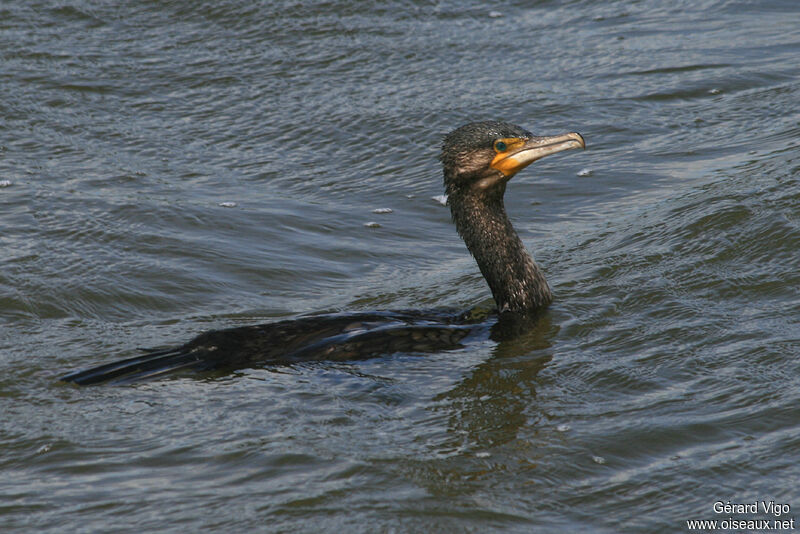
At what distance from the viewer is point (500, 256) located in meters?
6.40

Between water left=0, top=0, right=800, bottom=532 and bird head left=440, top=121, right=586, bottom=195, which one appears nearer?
water left=0, top=0, right=800, bottom=532

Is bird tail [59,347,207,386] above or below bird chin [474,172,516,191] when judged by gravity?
below

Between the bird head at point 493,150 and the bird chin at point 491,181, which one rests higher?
the bird head at point 493,150

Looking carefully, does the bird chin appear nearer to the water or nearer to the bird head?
the bird head

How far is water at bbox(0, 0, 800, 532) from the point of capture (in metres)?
4.35

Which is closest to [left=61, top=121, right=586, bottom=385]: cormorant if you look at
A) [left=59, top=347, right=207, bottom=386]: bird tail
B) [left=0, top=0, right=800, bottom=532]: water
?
[left=59, top=347, right=207, bottom=386]: bird tail

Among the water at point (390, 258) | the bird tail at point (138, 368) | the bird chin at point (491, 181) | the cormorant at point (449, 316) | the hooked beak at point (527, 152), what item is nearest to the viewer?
the water at point (390, 258)

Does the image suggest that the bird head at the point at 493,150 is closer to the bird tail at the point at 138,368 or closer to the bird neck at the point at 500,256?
the bird neck at the point at 500,256

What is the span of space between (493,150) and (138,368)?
2.33 meters

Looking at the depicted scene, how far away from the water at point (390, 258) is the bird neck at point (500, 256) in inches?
7.7

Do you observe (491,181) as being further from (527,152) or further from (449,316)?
(449,316)

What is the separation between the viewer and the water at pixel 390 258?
14.3 feet

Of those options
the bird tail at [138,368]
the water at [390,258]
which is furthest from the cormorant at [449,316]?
the water at [390,258]

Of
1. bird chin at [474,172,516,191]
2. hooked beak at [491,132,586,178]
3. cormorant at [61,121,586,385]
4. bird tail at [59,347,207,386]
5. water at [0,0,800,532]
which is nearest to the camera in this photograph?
water at [0,0,800,532]
